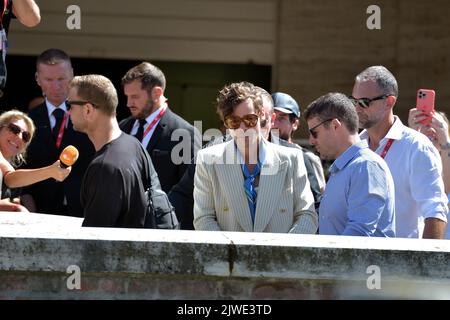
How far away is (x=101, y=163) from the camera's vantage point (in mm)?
5496

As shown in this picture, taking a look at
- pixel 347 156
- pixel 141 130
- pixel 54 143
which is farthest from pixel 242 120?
pixel 54 143

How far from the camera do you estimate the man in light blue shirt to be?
533 cm

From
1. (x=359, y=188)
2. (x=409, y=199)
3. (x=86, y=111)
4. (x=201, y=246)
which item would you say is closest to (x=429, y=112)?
(x=409, y=199)

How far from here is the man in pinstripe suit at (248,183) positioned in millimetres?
5566

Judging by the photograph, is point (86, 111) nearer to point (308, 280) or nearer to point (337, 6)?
point (308, 280)

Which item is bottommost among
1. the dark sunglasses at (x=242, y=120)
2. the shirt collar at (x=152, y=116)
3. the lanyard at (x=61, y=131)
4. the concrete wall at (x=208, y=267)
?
the concrete wall at (x=208, y=267)

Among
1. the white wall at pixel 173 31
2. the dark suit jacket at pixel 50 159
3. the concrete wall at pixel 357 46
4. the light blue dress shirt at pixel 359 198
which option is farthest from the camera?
the white wall at pixel 173 31

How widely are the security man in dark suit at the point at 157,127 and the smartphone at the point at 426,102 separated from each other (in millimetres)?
1578

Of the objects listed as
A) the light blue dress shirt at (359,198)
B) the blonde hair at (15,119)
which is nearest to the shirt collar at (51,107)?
the blonde hair at (15,119)

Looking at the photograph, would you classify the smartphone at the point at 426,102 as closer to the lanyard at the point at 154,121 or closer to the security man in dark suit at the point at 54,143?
the lanyard at the point at 154,121

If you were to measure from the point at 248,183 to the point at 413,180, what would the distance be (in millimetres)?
1080

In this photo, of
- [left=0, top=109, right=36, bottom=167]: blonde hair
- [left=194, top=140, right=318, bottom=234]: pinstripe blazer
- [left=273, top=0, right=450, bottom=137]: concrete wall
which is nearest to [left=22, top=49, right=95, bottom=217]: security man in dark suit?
[left=0, top=109, right=36, bottom=167]: blonde hair

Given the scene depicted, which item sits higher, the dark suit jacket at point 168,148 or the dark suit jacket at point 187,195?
the dark suit jacket at point 168,148

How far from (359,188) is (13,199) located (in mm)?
2667
